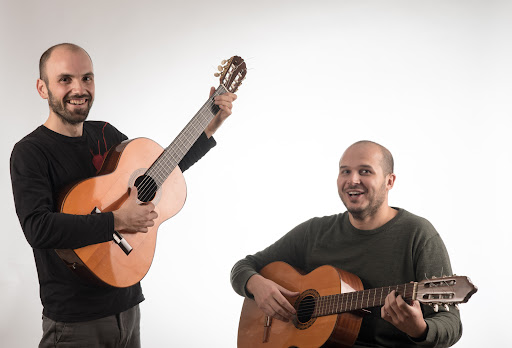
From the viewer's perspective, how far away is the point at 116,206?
222 cm

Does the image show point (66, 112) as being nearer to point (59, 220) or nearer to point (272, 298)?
point (59, 220)

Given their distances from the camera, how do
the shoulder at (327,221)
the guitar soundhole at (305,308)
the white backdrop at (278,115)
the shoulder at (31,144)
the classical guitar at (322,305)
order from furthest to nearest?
the white backdrop at (278,115) → the shoulder at (327,221) → the guitar soundhole at (305,308) → the shoulder at (31,144) → the classical guitar at (322,305)

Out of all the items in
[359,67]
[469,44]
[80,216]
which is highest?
[469,44]

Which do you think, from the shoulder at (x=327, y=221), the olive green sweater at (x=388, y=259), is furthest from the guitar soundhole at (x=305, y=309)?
the shoulder at (x=327, y=221)

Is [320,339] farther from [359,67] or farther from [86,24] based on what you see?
[86,24]

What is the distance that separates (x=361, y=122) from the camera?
413 centimetres

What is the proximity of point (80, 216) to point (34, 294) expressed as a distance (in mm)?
2419

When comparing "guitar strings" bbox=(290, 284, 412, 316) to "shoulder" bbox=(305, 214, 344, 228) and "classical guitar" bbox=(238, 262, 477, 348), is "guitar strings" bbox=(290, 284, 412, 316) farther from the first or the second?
"shoulder" bbox=(305, 214, 344, 228)

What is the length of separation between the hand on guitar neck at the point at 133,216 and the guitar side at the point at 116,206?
0.17 ft

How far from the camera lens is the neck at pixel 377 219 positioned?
7.72 feet

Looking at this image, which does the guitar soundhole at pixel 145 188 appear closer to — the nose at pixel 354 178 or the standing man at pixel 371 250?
the standing man at pixel 371 250

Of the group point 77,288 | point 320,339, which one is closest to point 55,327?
point 77,288

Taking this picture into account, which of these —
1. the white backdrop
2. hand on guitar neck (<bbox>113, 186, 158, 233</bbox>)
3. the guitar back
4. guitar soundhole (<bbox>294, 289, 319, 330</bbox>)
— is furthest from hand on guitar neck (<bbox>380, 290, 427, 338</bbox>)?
the white backdrop

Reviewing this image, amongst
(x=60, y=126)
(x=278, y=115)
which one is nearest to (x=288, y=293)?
(x=60, y=126)
